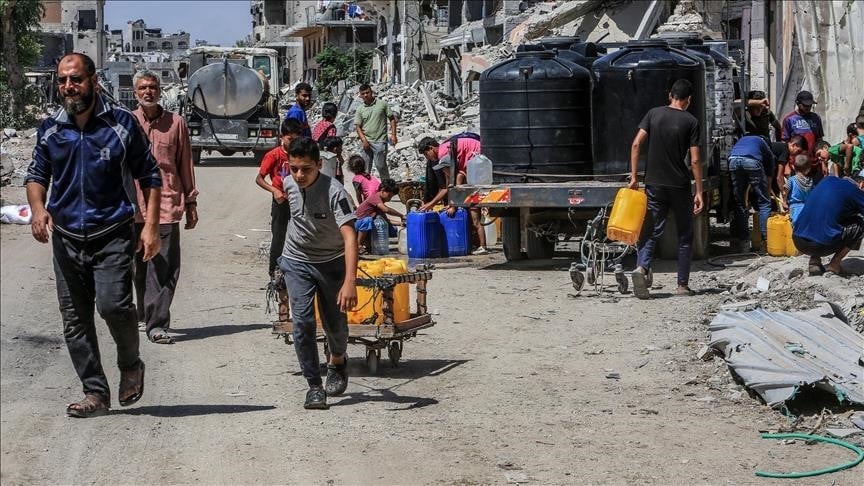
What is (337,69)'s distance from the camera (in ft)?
196

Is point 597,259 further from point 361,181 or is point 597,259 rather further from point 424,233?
point 361,181

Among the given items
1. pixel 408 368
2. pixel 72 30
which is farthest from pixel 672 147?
pixel 72 30

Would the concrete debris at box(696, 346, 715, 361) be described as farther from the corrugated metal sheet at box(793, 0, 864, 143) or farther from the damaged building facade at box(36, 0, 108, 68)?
the damaged building facade at box(36, 0, 108, 68)

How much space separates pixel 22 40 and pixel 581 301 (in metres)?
41.7

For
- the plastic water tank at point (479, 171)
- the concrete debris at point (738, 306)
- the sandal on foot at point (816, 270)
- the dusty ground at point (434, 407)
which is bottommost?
the dusty ground at point (434, 407)

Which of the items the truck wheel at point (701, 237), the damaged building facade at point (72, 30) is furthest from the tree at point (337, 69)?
the truck wheel at point (701, 237)

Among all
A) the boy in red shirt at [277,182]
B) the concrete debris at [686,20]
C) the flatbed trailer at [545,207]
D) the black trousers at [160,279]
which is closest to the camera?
the black trousers at [160,279]

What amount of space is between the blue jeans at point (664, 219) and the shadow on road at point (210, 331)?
3353mm

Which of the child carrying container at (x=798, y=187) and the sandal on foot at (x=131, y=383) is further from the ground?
the child carrying container at (x=798, y=187)

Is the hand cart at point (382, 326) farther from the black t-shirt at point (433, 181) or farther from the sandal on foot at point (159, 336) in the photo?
the black t-shirt at point (433, 181)

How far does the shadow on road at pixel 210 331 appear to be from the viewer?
381 inches

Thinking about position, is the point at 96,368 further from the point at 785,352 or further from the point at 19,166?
the point at 19,166

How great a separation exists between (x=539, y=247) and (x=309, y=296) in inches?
278

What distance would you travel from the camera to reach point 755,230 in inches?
571
